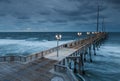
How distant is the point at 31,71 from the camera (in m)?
17.8

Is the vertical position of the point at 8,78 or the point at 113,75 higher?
the point at 8,78

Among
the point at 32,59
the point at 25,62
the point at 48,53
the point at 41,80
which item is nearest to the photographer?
the point at 41,80

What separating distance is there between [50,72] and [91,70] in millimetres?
16583

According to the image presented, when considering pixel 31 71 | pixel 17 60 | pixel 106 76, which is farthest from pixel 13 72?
pixel 106 76

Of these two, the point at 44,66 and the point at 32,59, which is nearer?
the point at 44,66

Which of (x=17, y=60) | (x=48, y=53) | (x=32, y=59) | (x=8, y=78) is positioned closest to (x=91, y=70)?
(x=48, y=53)

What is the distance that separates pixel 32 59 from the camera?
A: 23.7m

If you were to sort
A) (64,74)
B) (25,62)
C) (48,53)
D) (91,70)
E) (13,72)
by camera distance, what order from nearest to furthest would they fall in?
(64,74) < (13,72) < (25,62) < (48,53) < (91,70)

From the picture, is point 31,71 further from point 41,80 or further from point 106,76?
point 106,76

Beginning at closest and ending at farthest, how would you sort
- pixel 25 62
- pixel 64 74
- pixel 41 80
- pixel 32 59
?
1. pixel 41 80
2. pixel 64 74
3. pixel 25 62
4. pixel 32 59

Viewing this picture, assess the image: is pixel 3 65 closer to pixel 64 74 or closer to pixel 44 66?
pixel 44 66

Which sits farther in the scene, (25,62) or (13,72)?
(25,62)

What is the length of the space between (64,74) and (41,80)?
8.64ft

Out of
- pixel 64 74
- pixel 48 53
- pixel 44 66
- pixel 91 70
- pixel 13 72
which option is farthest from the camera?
pixel 91 70
